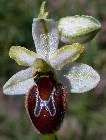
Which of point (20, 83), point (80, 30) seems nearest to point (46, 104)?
point (20, 83)

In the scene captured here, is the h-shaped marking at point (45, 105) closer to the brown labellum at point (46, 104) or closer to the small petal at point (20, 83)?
the brown labellum at point (46, 104)

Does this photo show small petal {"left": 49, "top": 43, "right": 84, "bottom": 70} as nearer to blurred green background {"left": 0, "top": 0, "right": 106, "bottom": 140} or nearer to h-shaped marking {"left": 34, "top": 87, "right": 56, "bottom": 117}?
h-shaped marking {"left": 34, "top": 87, "right": 56, "bottom": 117}

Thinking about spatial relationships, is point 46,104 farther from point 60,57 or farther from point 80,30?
point 80,30

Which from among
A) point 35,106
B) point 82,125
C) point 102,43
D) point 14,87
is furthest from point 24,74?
point 102,43

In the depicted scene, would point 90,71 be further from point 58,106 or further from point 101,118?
point 101,118

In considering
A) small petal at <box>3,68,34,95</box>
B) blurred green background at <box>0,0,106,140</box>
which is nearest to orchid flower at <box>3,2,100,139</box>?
small petal at <box>3,68,34,95</box>
